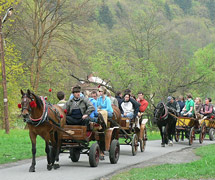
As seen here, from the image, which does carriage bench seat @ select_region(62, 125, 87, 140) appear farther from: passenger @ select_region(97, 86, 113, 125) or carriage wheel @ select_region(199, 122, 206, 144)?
carriage wheel @ select_region(199, 122, 206, 144)

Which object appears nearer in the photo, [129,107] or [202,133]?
[129,107]

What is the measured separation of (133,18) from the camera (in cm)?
4612

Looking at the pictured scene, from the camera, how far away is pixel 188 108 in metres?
22.5

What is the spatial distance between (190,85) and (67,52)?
12.0m

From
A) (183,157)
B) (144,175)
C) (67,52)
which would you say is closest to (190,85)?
(67,52)

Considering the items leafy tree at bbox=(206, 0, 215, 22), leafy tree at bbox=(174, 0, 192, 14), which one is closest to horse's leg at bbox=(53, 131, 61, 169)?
leafy tree at bbox=(206, 0, 215, 22)

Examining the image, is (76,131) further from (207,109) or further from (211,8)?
(211,8)

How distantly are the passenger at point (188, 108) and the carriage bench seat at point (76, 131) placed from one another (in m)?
11.1

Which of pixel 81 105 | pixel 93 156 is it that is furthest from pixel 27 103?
pixel 93 156

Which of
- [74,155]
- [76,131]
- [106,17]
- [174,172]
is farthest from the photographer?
[106,17]

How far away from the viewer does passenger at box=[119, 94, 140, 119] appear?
1559 centimetres

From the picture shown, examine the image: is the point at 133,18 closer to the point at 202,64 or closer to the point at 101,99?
the point at 202,64

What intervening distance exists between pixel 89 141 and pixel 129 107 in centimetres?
404

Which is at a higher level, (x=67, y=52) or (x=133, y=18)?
(x=133, y=18)
